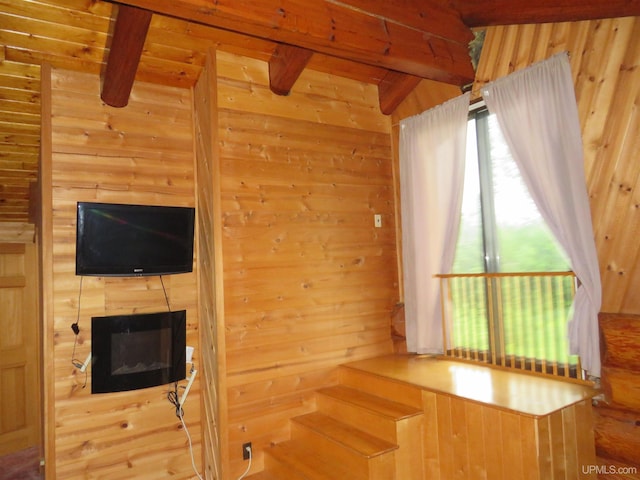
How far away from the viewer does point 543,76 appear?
2840 mm

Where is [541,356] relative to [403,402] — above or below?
above

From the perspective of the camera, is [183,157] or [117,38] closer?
[117,38]

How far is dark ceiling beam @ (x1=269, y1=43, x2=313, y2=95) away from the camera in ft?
10.4

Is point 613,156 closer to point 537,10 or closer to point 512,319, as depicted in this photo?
point 537,10

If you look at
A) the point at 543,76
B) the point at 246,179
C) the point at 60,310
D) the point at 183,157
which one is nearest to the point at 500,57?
the point at 543,76

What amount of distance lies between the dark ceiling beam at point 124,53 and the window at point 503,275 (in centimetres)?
262

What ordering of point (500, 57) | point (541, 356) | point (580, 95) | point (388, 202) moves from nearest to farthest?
1. point (580, 95)
2. point (541, 356)
3. point (500, 57)
4. point (388, 202)

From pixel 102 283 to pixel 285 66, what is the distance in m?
2.12

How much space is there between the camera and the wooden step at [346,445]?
2.60 metres

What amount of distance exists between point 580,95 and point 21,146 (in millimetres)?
4383

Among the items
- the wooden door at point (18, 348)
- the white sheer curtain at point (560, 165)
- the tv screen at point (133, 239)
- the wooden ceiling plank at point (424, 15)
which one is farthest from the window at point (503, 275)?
the wooden door at point (18, 348)

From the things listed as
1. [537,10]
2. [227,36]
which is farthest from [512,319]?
[227,36]

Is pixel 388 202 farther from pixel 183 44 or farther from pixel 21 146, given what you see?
pixel 21 146
